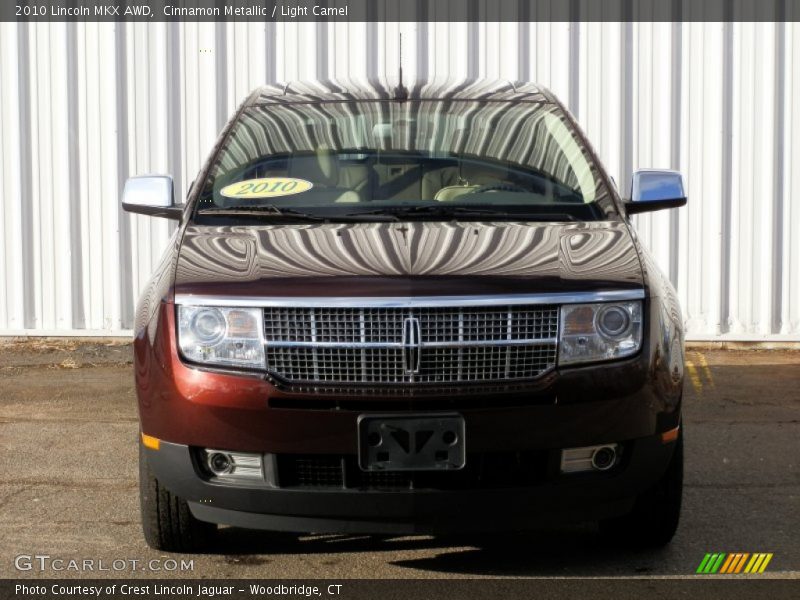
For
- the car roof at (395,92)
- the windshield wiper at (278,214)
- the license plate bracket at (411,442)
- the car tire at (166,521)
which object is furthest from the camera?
the car roof at (395,92)

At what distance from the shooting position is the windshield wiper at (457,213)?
4.82 metres

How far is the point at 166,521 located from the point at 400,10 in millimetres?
5923

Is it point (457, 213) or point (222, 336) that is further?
point (457, 213)

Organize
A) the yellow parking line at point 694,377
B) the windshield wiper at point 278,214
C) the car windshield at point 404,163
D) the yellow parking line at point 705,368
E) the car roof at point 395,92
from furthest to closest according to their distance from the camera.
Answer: the yellow parking line at point 705,368 → the yellow parking line at point 694,377 → the car roof at point 395,92 → the car windshield at point 404,163 → the windshield wiper at point 278,214

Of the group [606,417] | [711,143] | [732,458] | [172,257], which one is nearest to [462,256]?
[606,417]

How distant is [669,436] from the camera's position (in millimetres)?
4320

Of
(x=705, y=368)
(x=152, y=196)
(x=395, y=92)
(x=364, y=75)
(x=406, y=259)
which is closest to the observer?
(x=406, y=259)

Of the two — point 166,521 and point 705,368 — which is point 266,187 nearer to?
point 166,521

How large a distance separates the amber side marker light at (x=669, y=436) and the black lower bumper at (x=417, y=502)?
0.12 feet

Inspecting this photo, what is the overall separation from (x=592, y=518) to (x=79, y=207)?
254 inches

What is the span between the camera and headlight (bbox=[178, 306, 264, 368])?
4.13 meters

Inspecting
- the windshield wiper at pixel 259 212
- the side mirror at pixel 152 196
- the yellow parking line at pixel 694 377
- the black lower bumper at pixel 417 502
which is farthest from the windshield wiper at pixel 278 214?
the yellow parking line at pixel 694 377
